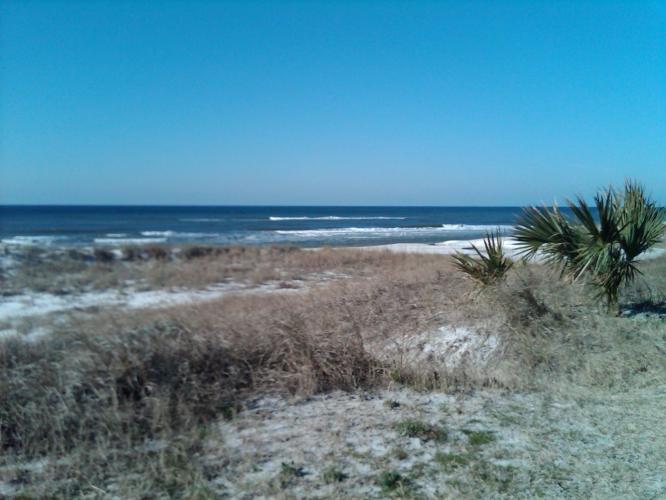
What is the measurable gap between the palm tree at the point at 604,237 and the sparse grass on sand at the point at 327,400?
707 mm

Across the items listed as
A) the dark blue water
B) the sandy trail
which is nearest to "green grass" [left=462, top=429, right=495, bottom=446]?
the sandy trail

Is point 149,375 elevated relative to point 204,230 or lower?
lower

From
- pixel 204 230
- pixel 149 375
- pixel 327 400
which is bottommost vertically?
pixel 327 400

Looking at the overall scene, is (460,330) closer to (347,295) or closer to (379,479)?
(347,295)

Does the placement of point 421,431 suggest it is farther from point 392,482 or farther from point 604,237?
point 604,237

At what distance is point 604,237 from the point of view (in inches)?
323

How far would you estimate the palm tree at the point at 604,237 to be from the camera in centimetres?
820

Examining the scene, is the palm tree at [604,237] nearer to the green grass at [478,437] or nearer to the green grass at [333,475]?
the green grass at [478,437]

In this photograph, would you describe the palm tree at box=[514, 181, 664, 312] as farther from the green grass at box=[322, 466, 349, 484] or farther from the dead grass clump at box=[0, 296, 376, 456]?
the green grass at box=[322, 466, 349, 484]

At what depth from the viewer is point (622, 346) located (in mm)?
7055

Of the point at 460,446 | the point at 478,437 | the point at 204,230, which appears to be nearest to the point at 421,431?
the point at 460,446

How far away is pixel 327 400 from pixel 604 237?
568cm

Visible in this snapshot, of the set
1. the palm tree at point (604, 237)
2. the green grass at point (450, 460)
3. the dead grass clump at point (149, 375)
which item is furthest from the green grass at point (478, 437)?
the palm tree at point (604, 237)

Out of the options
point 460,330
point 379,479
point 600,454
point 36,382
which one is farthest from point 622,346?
point 36,382
